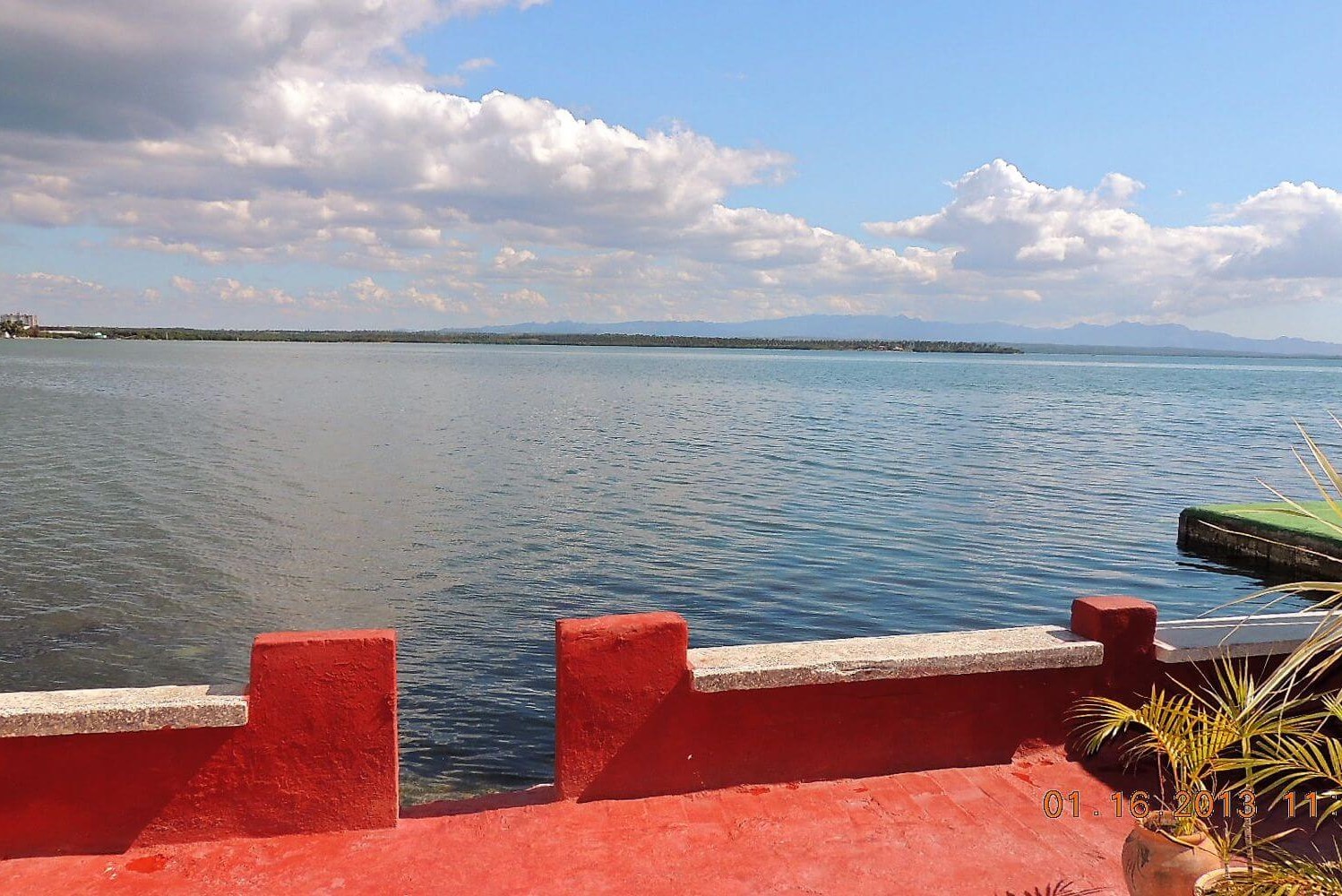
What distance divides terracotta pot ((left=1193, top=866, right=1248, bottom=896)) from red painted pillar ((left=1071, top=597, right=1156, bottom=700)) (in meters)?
2.33

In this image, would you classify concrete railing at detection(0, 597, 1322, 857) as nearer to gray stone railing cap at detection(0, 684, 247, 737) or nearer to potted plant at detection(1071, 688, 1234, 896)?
gray stone railing cap at detection(0, 684, 247, 737)

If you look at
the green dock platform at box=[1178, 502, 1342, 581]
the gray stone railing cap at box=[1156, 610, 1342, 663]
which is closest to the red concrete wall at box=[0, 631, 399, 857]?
the gray stone railing cap at box=[1156, 610, 1342, 663]

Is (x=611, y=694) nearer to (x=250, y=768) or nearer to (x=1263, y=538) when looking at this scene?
(x=250, y=768)

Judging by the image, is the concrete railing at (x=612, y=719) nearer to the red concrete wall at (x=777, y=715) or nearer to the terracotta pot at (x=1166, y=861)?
the red concrete wall at (x=777, y=715)

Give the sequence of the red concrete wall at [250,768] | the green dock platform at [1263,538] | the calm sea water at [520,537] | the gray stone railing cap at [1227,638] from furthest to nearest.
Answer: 1. the green dock platform at [1263,538]
2. the calm sea water at [520,537]
3. the gray stone railing cap at [1227,638]
4. the red concrete wall at [250,768]

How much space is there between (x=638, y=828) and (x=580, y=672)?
Answer: 0.84 metres

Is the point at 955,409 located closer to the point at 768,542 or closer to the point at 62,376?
the point at 768,542

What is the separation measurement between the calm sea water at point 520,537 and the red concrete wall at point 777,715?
14.0ft

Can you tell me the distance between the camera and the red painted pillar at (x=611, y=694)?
17.4ft

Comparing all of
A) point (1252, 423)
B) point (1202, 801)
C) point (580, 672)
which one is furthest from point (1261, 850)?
point (1252, 423)

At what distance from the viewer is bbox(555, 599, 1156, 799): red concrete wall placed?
5355 mm

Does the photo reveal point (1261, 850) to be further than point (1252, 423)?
No

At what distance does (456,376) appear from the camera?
96.8 meters

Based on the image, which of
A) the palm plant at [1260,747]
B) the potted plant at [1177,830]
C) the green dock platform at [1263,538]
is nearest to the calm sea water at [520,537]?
the green dock platform at [1263,538]
